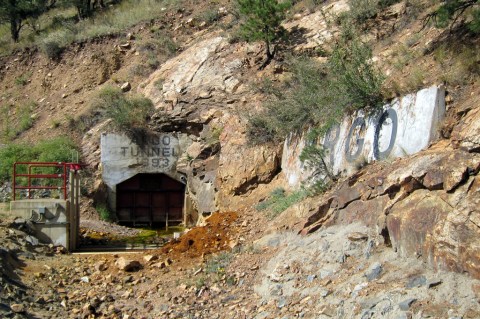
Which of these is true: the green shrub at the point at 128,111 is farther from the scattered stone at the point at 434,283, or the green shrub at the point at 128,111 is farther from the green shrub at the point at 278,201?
the scattered stone at the point at 434,283

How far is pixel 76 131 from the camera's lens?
23.3 m

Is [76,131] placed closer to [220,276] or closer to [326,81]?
[326,81]

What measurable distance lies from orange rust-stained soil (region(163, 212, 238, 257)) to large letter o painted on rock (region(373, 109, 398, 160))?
3.95 m

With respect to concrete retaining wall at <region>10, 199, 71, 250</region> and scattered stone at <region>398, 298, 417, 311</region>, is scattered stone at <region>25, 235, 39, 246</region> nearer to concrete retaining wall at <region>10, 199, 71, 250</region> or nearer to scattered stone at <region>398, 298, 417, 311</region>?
concrete retaining wall at <region>10, 199, 71, 250</region>

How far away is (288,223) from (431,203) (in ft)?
14.4

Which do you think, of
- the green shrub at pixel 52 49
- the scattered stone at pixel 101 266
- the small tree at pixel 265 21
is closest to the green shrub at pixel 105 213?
the scattered stone at pixel 101 266

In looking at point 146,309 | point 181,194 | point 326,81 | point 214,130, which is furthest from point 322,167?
point 181,194

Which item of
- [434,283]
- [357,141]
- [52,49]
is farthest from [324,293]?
[52,49]

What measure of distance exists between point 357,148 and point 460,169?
12.9ft

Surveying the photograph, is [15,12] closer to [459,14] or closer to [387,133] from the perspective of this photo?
[459,14]

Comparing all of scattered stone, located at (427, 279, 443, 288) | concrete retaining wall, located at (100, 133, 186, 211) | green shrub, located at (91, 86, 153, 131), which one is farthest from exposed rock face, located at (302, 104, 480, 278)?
green shrub, located at (91, 86, 153, 131)

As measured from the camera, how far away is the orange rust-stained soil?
1316cm

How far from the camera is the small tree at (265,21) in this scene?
20.3 m

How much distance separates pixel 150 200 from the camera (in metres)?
21.7
